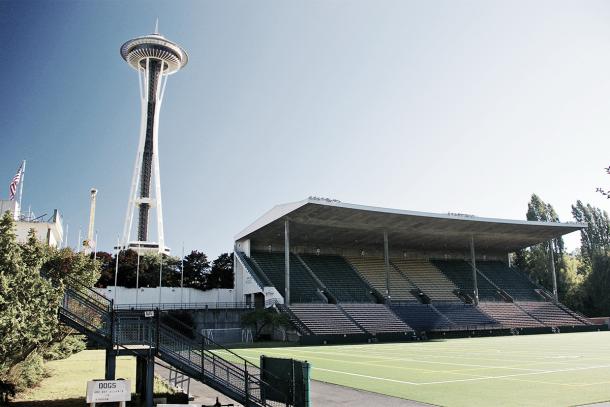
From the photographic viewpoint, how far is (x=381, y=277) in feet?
190

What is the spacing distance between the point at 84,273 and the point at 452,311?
125 feet

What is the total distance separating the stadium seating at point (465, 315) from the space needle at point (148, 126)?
178 feet

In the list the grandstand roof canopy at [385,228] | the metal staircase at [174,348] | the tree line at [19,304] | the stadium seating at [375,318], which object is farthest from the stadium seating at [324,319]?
the tree line at [19,304]

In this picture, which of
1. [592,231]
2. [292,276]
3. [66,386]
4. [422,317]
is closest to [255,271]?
[292,276]

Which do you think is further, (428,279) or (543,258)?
(543,258)

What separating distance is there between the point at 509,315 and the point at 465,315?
18.6ft

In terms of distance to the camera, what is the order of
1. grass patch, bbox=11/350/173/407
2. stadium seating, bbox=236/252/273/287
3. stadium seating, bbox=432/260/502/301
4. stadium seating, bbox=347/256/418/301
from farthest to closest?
stadium seating, bbox=432/260/502/301
stadium seating, bbox=347/256/418/301
stadium seating, bbox=236/252/273/287
grass patch, bbox=11/350/173/407

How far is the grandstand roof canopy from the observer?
46.4 meters

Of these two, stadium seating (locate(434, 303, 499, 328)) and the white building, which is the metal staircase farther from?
stadium seating (locate(434, 303, 499, 328))

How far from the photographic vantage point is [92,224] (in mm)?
90875

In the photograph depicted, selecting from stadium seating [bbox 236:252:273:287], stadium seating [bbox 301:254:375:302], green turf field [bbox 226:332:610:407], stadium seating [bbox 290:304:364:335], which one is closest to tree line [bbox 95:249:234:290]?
stadium seating [bbox 236:252:273:287]

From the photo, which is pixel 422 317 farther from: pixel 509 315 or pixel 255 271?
pixel 255 271

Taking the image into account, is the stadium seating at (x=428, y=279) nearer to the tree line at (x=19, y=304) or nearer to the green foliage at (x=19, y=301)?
the tree line at (x=19, y=304)

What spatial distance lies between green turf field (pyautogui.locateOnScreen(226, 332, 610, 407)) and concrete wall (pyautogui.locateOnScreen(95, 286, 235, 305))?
28.7m
